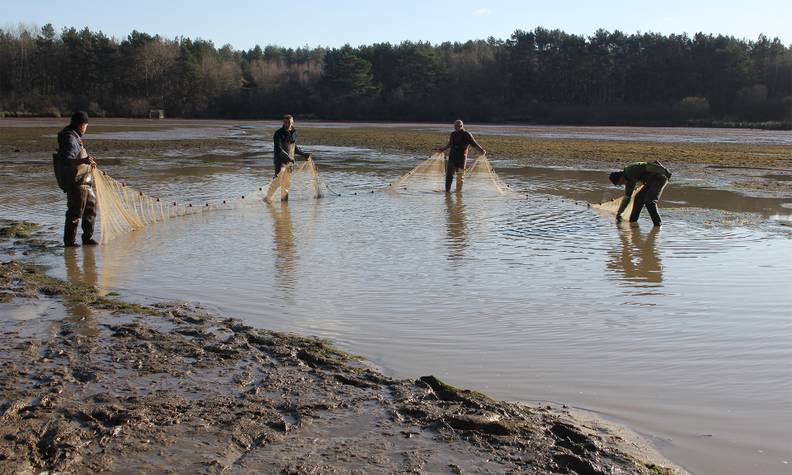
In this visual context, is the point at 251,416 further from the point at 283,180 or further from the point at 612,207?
the point at 283,180

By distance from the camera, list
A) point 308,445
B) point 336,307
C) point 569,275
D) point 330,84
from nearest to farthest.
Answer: point 308,445, point 336,307, point 569,275, point 330,84

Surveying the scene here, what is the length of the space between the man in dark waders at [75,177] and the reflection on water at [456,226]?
480cm

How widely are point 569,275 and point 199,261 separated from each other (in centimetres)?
445

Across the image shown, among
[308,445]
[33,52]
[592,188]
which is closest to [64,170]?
[308,445]

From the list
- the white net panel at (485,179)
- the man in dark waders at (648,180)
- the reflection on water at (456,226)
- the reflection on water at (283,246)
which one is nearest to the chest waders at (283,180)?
the reflection on water at (283,246)

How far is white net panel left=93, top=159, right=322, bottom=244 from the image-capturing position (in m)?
10.6

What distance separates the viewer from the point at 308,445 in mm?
4191

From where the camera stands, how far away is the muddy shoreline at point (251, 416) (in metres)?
4.00

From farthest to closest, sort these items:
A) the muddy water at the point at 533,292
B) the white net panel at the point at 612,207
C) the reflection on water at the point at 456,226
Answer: the white net panel at the point at 612,207 → the reflection on water at the point at 456,226 → the muddy water at the point at 533,292

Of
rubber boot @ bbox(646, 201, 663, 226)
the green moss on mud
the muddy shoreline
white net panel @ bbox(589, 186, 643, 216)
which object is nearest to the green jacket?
rubber boot @ bbox(646, 201, 663, 226)

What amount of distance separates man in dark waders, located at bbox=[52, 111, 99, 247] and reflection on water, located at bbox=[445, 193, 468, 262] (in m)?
4.80

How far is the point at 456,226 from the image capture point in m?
12.7

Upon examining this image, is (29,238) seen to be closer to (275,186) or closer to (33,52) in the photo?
(275,186)

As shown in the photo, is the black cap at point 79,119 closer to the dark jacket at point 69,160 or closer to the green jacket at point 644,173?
the dark jacket at point 69,160
